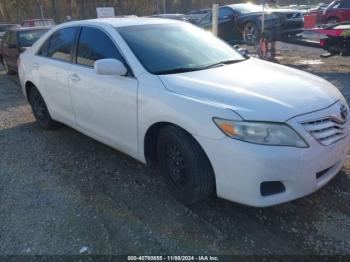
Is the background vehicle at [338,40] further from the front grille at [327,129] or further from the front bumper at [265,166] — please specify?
the front bumper at [265,166]

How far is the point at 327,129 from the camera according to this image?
108 inches

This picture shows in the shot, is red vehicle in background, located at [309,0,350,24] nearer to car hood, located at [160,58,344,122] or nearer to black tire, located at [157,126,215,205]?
car hood, located at [160,58,344,122]

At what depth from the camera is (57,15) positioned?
3391cm

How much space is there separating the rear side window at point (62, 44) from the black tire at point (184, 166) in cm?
196

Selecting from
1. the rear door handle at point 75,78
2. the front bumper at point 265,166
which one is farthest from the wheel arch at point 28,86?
the front bumper at point 265,166

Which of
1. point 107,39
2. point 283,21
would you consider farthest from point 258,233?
point 283,21

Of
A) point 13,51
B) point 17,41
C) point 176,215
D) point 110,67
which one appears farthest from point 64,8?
point 176,215

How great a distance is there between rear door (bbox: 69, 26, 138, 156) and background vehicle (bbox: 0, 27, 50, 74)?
627 centimetres

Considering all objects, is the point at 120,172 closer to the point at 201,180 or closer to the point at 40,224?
the point at 40,224

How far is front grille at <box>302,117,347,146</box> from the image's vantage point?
2637 millimetres

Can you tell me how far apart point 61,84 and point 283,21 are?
8645 mm

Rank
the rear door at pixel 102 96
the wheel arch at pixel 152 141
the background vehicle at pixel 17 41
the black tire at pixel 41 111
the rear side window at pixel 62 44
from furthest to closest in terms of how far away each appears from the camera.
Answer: the background vehicle at pixel 17 41 < the black tire at pixel 41 111 < the rear side window at pixel 62 44 < the rear door at pixel 102 96 < the wheel arch at pixel 152 141

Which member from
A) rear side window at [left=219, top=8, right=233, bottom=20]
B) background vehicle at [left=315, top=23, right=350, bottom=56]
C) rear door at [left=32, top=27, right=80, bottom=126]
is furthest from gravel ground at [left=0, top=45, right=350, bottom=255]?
rear side window at [left=219, top=8, right=233, bottom=20]

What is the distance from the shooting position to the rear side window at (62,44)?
14.2ft
